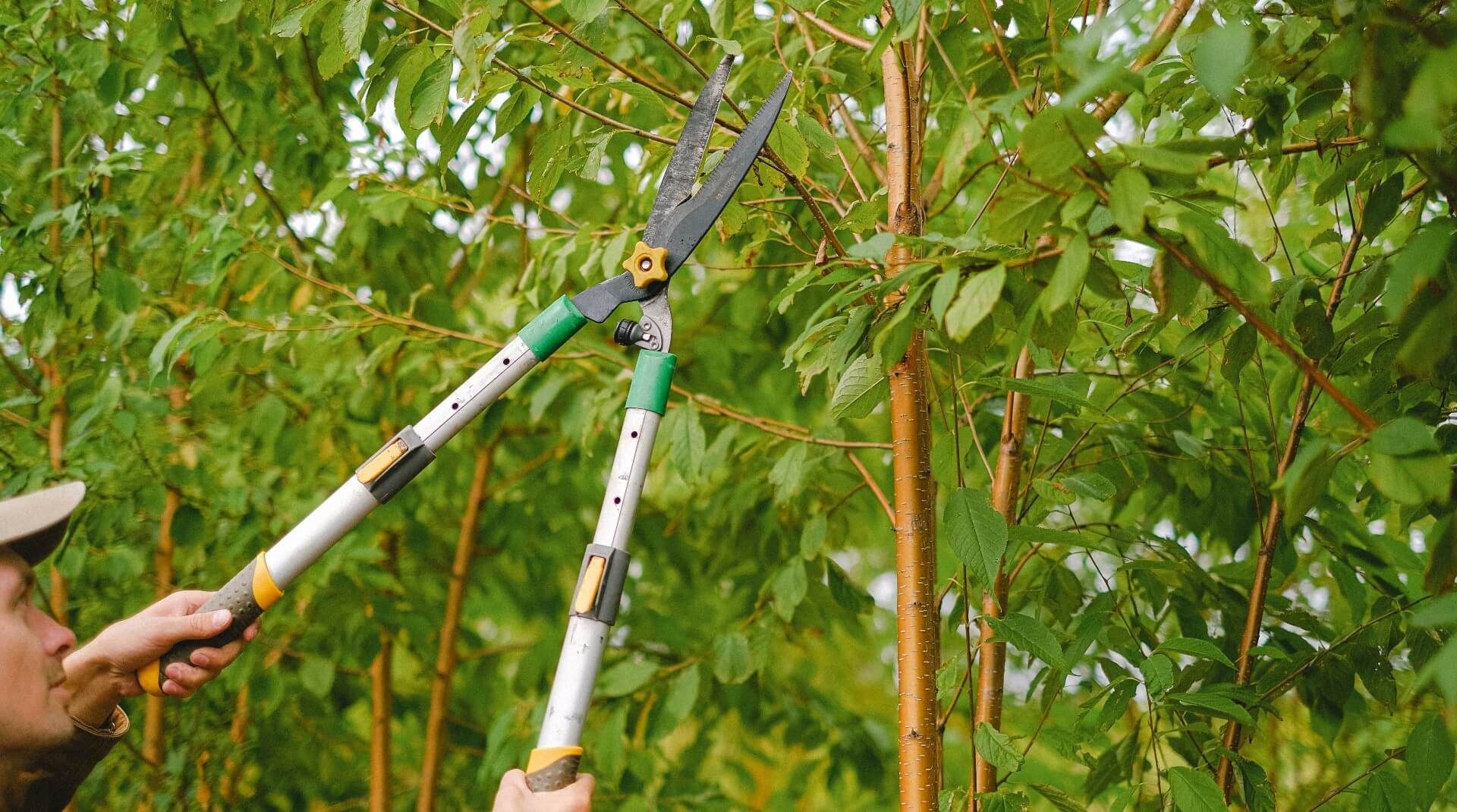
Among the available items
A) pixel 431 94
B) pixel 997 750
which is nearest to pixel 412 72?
pixel 431 94

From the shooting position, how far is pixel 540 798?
3.59 feet

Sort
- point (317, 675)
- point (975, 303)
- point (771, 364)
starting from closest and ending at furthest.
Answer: point (975, 303) < point (317, 675) < point (771, 364)

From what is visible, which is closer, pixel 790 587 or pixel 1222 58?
pixel 1222 58

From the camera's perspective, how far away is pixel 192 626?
136 cm

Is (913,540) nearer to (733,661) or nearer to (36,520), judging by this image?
(733,661)

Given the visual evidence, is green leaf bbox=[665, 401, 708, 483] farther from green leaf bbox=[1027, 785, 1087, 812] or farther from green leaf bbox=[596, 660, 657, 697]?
green leaf bbox=[1027, 785, 1087, 812]

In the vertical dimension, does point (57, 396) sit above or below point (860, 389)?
above

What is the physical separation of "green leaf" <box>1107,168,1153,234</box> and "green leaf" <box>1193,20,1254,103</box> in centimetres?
8

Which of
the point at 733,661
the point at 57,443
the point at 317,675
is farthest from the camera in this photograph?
the point at 317,675

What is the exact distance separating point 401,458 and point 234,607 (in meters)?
0.30

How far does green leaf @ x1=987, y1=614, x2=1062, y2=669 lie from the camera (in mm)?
1272

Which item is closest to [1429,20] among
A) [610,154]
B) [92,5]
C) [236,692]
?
[610,154]

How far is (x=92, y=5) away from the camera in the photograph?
2.49 meters

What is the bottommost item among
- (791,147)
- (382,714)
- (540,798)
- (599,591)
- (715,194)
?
(540,798)
